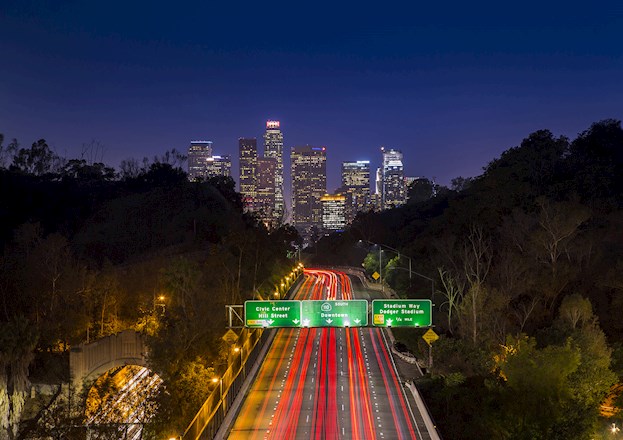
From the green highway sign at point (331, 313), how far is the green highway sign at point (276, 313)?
1.36 ft

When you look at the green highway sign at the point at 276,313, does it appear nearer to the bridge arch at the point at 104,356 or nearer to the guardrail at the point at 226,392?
the guardrail at the point at 226,392

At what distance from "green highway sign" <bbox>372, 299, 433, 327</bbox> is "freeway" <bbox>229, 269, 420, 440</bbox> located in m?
5.09

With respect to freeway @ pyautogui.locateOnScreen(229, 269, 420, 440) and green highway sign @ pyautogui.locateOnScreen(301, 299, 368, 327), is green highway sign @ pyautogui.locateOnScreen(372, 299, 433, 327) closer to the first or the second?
green highway sign @ pyautogui.locateOnScreen(301, 299, 368, 327)

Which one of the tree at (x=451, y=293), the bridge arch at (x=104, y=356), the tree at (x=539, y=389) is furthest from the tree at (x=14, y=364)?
the tree at (x=451, y=293)

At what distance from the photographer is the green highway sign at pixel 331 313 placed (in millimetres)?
33375

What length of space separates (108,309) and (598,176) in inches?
2224

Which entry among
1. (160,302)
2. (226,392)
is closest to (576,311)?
(226,392)

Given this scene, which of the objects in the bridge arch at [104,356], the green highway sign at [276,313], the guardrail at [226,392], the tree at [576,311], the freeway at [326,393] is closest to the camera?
the guardrail at [226,392]

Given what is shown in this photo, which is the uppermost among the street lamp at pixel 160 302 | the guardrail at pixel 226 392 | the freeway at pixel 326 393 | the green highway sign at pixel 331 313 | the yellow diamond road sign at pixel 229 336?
the green highway sign at pixel 331 313

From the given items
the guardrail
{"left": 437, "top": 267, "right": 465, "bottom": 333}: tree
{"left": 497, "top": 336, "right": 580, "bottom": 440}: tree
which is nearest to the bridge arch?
the guardrail

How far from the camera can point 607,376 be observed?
3472cm

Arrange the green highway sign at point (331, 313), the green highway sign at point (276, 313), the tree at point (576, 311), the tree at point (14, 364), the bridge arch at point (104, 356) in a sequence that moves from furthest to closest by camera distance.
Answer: the tree at point (576, 311)
the bridge arch at point (104, 356)
the green highway sign at point (331, 313)
the green highway sign at point (276, 313)
the tree at point (14, 364)

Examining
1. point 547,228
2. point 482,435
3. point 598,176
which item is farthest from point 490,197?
point 482,435

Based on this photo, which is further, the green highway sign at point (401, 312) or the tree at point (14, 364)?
the green highway sign at point (401, 312)
